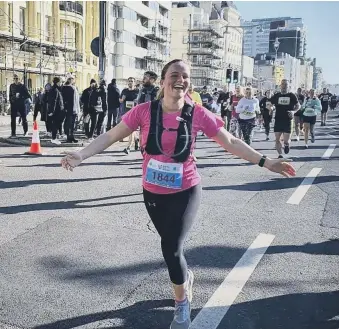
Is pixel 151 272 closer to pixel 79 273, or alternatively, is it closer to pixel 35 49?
A: pixel 79 273

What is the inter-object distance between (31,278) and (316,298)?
2.48 meters

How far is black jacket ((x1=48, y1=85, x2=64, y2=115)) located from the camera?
41.8 feet

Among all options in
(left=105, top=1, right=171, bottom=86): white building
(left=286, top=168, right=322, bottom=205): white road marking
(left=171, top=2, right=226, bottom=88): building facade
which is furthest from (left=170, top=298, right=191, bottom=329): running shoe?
(left=171, top=2, right=226, bottom=88): building facade

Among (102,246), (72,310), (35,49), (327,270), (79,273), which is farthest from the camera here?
(35,49)

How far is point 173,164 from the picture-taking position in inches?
122

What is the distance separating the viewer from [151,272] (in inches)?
159

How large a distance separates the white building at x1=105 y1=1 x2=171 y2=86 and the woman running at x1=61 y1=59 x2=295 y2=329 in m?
49.2

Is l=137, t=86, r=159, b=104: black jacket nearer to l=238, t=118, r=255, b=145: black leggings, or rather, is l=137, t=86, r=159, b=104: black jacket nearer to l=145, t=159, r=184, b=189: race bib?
l=238, t=118, r=255, b=145: black leggings

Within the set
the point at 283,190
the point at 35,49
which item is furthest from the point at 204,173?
the point at 35,49

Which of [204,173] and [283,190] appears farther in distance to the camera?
[204,173]

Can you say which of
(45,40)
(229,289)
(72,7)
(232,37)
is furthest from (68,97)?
(232,37)

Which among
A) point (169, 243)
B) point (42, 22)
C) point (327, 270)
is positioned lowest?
point (327, 270)

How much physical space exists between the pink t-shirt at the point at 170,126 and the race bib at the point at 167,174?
0.02m

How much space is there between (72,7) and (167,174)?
4489cm
